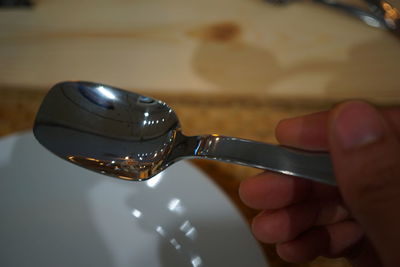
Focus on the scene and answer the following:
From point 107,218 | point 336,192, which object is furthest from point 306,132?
point 107,218

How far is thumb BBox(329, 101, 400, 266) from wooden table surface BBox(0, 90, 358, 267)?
15 cm

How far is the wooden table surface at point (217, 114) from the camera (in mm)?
367

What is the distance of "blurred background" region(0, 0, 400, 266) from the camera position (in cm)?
39

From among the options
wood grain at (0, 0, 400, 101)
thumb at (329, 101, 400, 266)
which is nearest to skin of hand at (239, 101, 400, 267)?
thumb at (329, 101, 400, 266)

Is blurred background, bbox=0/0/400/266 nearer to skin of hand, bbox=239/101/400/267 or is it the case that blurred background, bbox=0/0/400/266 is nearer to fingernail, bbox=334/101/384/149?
skin of hand, bbox=239/101/400/267

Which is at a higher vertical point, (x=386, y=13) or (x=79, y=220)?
(x=386, y=13)

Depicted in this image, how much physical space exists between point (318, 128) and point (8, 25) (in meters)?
0.38

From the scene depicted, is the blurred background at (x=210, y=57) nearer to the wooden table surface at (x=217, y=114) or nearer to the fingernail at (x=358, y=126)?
the wooden table surface at (x=217, y=114)

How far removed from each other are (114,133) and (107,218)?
7 cm

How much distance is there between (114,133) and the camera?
11.7 inches

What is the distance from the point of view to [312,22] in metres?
0.44

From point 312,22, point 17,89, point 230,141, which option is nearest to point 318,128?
point 230,141

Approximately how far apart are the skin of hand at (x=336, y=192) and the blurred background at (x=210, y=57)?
0.05m

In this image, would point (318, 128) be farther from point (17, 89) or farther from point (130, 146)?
point (17, 89)
